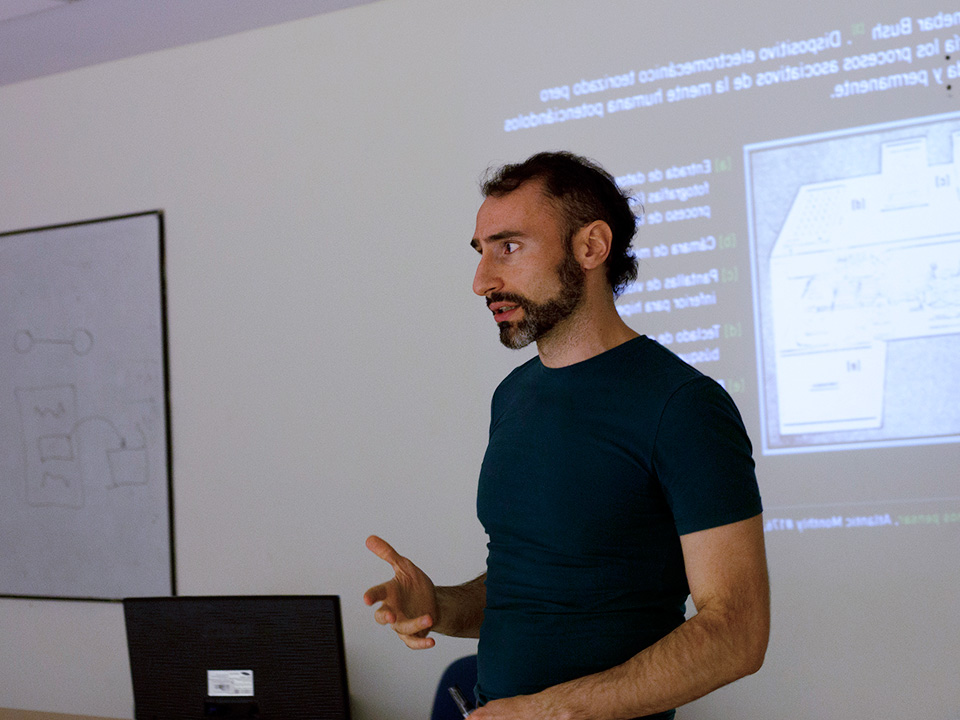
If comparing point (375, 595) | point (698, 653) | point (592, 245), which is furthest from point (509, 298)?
point (698, 653)

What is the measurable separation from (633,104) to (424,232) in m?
0.78

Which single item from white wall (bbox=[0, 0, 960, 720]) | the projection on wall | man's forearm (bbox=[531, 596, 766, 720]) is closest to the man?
man's forearm (bbox=[531, 596, 766, 720])

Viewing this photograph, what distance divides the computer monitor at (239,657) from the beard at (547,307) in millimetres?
564

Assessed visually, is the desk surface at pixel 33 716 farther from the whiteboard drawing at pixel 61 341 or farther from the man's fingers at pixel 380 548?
the whiteboard drawing at pixel 61 341

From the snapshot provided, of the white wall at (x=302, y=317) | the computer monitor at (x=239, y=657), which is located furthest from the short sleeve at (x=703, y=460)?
the white wall at (x=302, y=317)

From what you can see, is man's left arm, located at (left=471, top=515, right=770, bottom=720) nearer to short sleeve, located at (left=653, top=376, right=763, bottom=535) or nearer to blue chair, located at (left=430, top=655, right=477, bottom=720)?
short sleeve, located at (left=653, top=376, right=763, bottom=535)

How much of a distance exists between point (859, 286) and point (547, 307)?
4.14 feet

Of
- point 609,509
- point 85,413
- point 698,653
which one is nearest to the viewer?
point 698,653

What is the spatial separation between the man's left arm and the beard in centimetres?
43

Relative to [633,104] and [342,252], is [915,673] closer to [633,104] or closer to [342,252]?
[633,104]

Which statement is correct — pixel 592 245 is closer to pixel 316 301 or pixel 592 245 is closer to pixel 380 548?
pixel 380 548

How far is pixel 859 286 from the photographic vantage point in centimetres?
230

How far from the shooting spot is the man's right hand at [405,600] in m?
1.30

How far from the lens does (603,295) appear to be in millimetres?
1485
